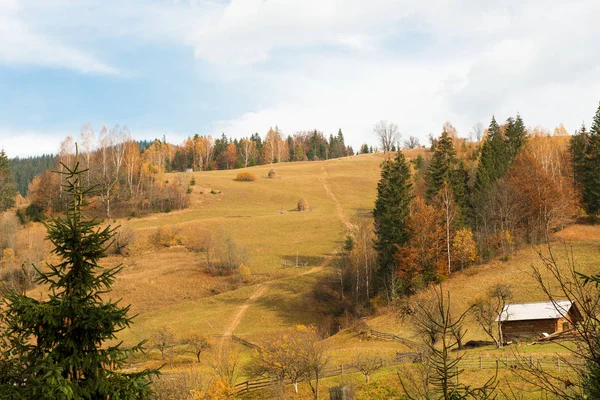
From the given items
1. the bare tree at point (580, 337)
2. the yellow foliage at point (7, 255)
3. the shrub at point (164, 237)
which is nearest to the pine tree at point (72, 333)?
the bare tree at point (580, 337)

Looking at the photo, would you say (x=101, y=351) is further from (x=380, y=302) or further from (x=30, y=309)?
(x=380, y=302)

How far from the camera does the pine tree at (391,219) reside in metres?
59.0

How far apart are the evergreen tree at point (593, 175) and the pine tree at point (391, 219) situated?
26478 mm

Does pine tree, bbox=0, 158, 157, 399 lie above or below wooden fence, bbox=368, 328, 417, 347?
above

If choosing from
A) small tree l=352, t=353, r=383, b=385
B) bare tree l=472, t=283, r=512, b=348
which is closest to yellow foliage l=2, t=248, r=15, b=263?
small tree l=352, t=353, r=383, b=385

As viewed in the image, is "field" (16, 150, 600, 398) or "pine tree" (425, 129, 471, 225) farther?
"pine tree" (425, 129, 471, 225)

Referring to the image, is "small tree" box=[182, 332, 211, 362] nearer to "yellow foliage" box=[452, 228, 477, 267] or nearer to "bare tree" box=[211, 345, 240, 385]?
"bare tree" box=[211, 345, 240, 385]

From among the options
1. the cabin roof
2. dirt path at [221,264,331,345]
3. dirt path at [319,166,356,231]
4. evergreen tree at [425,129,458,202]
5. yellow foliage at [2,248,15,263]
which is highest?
evergreen tree at [425,129,458,202]

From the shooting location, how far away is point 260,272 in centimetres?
7475

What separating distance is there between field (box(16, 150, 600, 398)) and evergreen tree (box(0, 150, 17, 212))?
26.9 metres

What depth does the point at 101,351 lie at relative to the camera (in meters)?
9.83

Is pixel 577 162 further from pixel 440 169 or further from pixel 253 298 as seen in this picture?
pixel 253 298

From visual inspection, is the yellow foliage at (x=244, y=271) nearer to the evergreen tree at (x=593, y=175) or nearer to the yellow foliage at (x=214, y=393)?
the yellow foliage at (x=214, y=393)

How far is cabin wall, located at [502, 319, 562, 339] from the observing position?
40.8 meters
